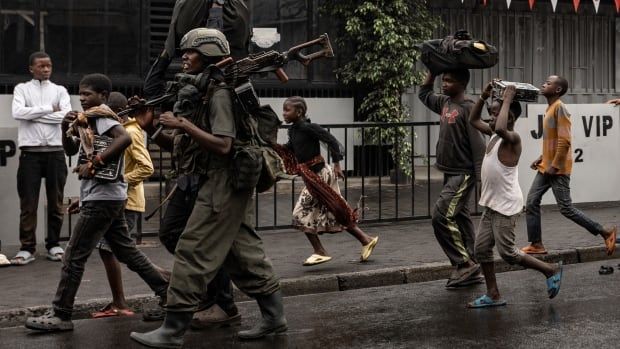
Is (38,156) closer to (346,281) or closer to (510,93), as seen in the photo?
(346,281)

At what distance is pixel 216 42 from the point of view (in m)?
7.20

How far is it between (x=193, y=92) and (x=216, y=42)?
0.40m

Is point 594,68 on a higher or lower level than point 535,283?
higher

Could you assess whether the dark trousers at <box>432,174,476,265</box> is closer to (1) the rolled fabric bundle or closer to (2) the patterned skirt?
(1) the rolled fabric bundle

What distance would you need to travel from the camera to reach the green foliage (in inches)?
662

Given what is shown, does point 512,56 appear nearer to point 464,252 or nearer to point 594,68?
point 594,68

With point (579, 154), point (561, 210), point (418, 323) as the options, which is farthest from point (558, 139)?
point (418, 323)

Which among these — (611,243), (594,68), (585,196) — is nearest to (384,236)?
(611,243)

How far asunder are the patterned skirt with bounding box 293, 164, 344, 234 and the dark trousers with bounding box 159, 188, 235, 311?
8.76ft

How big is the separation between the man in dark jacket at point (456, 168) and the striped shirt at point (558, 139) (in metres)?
1.85

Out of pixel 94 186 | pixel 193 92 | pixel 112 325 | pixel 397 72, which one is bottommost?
pixel 112 325

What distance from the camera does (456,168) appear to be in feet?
31.8

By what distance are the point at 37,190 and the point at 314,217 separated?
266 cm

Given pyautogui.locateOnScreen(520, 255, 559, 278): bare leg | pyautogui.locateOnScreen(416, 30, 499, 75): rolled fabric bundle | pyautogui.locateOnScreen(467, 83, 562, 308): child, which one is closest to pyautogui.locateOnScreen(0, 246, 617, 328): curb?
pyautogui.locateOnScreen(467, 83, 562, 308): child
